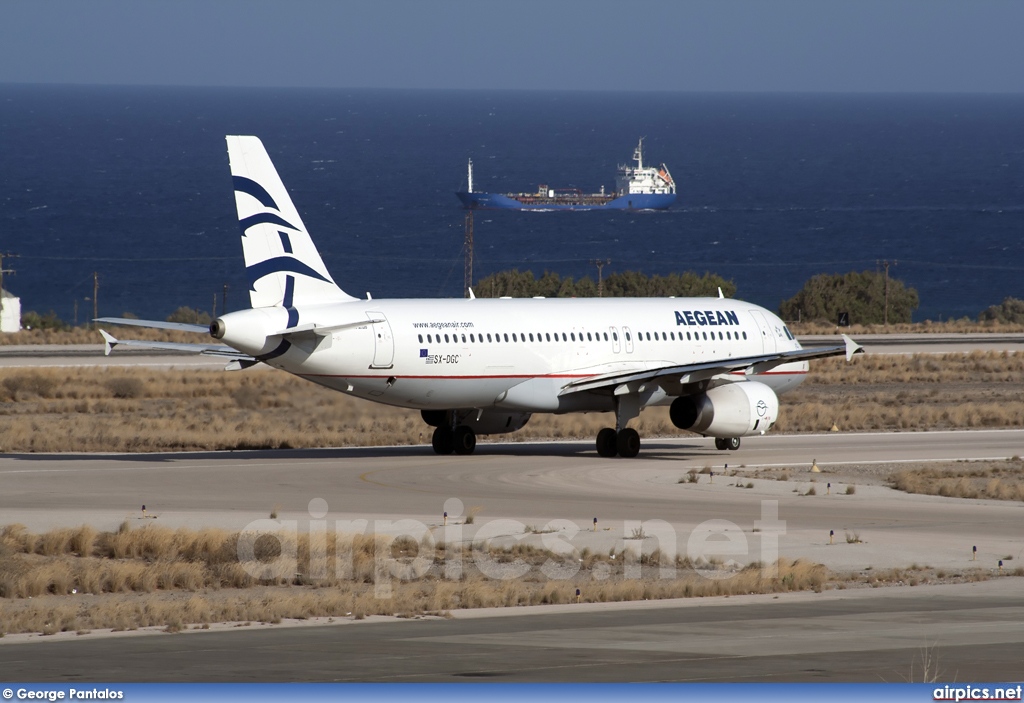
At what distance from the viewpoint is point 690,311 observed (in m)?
43.8

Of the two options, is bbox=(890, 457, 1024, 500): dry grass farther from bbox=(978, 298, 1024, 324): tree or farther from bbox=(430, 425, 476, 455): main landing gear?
bbox=(978, 298, 1024, 324): tree

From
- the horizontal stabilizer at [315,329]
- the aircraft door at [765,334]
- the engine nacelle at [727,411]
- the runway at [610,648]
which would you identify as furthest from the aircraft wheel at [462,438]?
the runway at [610,648]

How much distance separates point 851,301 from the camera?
115 m

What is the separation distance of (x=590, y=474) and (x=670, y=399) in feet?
18.1

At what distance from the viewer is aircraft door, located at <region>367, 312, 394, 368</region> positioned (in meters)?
36.8

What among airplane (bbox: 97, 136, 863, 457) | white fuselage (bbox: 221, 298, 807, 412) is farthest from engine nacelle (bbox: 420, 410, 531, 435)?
white fuselage (bbox: 221, 298, 807, 412)

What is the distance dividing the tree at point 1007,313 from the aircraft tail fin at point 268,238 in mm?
89340

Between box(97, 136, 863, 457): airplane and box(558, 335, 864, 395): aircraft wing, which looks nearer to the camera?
box(97, 136, 863, 457): airplane

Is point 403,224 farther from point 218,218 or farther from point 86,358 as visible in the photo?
point 86,358

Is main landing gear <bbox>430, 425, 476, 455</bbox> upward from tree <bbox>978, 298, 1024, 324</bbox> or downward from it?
downward

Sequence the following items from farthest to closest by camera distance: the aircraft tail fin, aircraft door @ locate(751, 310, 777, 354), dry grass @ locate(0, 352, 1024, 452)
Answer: aircraft door @ locate(751, 310, 777, 354), dry grass @ locate(0, 352, 1024, 452), the aircraft tail fin

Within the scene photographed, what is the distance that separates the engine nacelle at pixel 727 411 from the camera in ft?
131

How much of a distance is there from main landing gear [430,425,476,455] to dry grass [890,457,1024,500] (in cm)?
1045

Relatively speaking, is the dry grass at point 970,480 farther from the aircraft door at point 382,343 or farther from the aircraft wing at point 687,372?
the aircraft door at point 382,343
